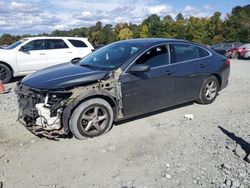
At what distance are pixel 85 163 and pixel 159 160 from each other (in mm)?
1074

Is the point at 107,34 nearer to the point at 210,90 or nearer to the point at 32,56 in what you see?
the point at 32,56

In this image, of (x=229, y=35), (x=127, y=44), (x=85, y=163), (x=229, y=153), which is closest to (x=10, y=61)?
(x=127, y=44)

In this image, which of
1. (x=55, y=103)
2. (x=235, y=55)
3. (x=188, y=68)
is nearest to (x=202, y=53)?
(x=188, y=68)

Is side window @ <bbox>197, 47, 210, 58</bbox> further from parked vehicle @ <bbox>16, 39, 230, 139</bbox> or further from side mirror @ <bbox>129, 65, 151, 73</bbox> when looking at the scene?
side mirror @ <bbox>129, 65, 151, 73</bbox>

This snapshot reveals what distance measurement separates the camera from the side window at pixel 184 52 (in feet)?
21.3

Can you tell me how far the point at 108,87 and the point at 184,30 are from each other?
65.1m

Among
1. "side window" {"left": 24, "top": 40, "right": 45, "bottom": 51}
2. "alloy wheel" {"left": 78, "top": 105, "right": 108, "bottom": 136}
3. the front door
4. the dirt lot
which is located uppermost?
"side window" {"left": 24, "top": 40, "right": 45, "bottom": 51}

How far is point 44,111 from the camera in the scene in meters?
5.04

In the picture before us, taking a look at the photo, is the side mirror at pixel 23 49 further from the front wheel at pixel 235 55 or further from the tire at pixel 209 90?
the front wheel at pixel 235 55

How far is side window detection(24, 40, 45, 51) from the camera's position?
39.5ft

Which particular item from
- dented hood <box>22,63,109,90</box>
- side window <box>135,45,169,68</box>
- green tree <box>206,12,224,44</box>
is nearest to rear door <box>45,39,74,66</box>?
dented hood <box>22,63,109,90</box>

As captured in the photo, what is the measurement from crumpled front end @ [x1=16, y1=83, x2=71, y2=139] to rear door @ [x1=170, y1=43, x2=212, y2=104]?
2.48 metres

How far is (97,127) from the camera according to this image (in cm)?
544

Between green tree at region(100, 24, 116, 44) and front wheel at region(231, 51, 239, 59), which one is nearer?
front wheel at region(231, 51, 239, 59)
